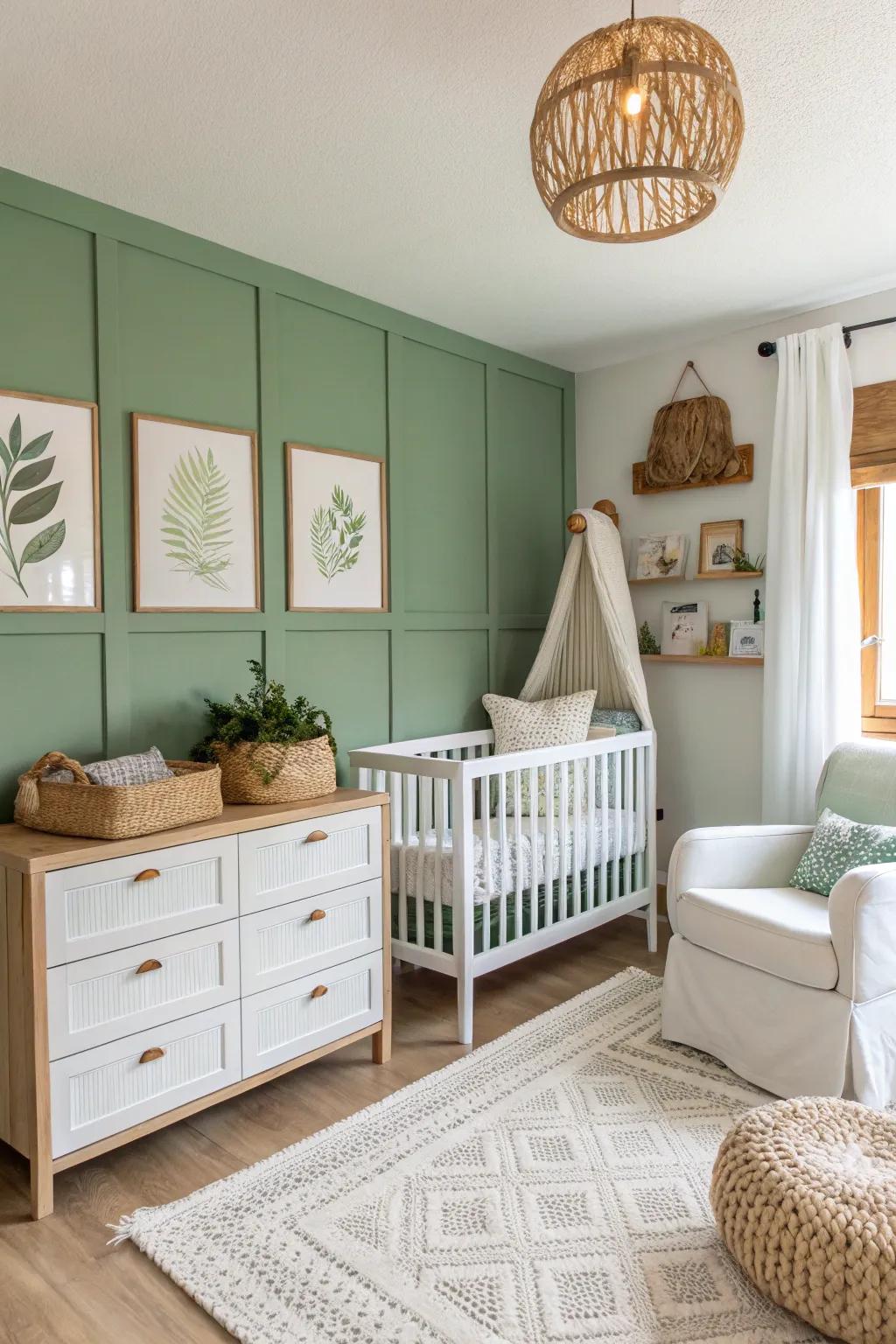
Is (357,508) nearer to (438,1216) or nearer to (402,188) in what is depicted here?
(402,188)

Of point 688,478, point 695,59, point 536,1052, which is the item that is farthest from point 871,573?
point 695,59

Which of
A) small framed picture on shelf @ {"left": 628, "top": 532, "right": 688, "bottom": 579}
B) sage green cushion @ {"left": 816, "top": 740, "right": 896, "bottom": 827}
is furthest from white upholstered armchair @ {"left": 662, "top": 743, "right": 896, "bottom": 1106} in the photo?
small framed picture on shelf @ {"left": 628, "top": 532, "right": 688, "bottom": 579}

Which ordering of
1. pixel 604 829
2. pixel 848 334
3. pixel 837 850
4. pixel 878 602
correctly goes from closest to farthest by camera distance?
pixel 837 850
pixel 604 829
pixel 848 334
pixel 878 602

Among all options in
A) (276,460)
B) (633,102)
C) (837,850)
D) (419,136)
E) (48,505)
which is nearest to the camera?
(633,102)

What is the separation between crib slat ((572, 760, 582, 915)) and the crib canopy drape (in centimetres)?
57

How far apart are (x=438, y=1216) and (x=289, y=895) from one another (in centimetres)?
85

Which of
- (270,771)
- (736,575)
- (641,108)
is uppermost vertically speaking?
(641,108)

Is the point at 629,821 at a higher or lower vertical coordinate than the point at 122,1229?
higher

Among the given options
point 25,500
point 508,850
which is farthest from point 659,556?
point 25,500

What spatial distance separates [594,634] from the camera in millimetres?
3906

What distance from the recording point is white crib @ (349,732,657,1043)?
9.31 feet

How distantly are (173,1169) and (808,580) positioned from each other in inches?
112

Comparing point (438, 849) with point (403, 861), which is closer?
point (438, 849)

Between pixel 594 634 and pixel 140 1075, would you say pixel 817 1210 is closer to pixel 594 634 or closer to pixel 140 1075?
pixel 140 1075
